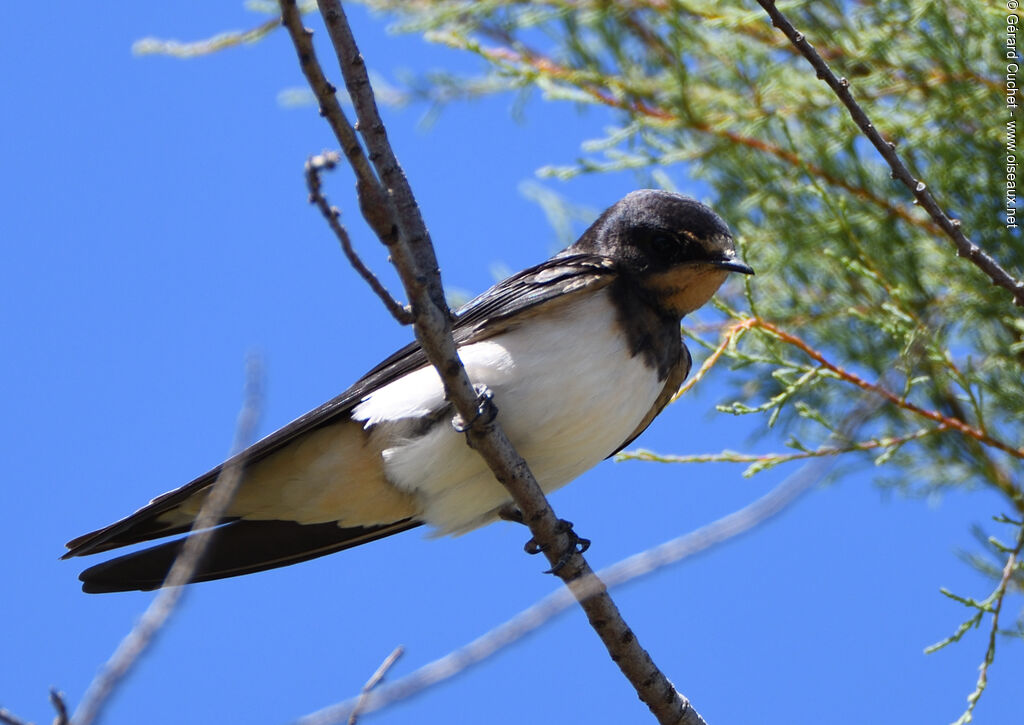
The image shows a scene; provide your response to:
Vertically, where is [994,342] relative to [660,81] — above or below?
below

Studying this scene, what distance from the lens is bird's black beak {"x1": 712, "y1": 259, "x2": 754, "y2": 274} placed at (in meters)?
4.21

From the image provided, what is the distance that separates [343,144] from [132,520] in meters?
2.24

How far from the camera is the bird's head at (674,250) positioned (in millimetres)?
4340

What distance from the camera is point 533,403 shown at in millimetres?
3918

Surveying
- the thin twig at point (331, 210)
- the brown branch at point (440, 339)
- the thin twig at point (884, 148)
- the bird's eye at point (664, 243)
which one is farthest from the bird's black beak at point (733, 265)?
the thin twig at point (331, 210)

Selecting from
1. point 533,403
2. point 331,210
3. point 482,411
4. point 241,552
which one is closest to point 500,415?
point 533,403

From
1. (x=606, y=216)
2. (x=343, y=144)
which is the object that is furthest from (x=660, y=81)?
(x=343, y=144)

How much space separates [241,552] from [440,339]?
1.94 m

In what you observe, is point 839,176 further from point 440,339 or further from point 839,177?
point 440,339

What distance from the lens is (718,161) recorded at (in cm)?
539

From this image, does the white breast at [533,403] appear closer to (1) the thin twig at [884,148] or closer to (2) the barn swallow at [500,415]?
(2) the barn swallow at [500,415]

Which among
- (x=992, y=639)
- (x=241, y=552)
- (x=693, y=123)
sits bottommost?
(x=992, y=639)

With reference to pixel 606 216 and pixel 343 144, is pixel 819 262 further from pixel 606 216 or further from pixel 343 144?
pixel 343 144

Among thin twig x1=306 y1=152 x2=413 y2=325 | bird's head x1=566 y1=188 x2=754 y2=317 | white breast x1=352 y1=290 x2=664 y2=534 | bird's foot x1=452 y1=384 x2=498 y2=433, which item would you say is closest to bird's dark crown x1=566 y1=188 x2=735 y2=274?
bird's head x1=566 y1=188 x2=754 y2=317
